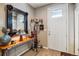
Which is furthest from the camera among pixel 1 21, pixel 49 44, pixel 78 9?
pixel 49 44

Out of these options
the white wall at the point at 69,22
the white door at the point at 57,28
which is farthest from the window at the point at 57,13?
the white wall at the point at 69,22

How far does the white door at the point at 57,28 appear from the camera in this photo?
5.59 feet

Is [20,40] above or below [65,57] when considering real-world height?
above

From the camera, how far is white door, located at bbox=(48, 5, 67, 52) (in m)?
1.71

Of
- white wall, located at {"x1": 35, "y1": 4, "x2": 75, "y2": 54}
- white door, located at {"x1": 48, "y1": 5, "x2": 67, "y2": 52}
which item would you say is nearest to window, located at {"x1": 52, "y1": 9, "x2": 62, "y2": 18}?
white door, located at {"x1": 48, "y1": 5, "x2": 67, "y2": 52}

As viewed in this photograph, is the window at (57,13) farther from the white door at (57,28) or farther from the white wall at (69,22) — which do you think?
the white wall at (69,22)

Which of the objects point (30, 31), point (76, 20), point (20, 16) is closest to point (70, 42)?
point (76, 20)

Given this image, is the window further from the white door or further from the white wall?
the white wall

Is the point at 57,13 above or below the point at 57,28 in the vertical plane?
above

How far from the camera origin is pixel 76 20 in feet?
5.44

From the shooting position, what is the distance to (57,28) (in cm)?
173

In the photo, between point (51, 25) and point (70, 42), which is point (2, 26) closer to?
point (51, 25)

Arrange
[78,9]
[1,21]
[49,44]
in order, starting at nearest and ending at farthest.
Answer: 1. [1,21]
2. [78,9]
3. [49,44]

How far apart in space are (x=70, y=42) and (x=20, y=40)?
87 cm
